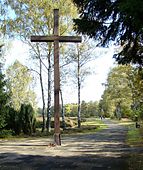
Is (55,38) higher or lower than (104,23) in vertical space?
higher

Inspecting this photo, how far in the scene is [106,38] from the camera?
10492 millimetres

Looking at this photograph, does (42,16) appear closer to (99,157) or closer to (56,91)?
(56,91)

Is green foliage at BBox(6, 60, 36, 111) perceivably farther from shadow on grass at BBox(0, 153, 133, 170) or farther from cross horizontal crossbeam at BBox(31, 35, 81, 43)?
shadow on grass at BBox(0, 153, 133, 170)

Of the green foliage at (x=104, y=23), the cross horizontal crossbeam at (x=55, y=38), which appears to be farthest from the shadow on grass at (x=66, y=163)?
the cross horizontal crossbeam at (x=55, y=38)

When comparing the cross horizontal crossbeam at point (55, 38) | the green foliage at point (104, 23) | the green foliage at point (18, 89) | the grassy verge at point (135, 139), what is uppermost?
the green foliage at point (18, 89)

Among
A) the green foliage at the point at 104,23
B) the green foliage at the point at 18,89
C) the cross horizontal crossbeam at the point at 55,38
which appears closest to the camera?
the green foliage at the point at 104,23

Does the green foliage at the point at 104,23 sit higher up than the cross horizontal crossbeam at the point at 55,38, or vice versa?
the cross horizontal crossbeam at the point at 55,38

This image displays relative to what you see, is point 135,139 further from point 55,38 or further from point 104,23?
point 104,23

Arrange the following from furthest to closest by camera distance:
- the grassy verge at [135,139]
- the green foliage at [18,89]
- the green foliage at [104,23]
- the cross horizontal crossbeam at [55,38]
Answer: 1. the green foliage at [18,89]
2. the grassy verge at [135,139]
3. the cross horizontal crossbeam at [55,38]
4. the green foliage at [104,23]

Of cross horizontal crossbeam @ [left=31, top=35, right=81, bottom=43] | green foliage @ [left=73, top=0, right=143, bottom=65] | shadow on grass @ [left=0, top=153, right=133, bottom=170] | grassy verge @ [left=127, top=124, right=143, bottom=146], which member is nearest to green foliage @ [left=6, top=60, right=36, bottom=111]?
grassy verge @ [left=127, top=124, right=143, bottom=146]

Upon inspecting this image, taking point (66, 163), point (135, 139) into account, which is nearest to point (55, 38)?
point (135, 139)

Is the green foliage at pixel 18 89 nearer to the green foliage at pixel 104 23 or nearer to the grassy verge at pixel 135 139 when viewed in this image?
the grassy verge at pixel 135 139

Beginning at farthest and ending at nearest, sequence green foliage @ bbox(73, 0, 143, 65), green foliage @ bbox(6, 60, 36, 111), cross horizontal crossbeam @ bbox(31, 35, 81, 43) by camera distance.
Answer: green foliage @ bbox(6, 60, 36, 111)
cross horizontal crossbeam @ bbox(31, 35, 81, 43)
green foliage @ bbox(73, 0, 143, 65)

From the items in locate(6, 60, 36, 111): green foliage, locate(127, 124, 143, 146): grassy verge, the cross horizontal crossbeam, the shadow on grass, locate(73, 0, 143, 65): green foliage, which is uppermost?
locate(6, 60, 36, 111): green foliage
